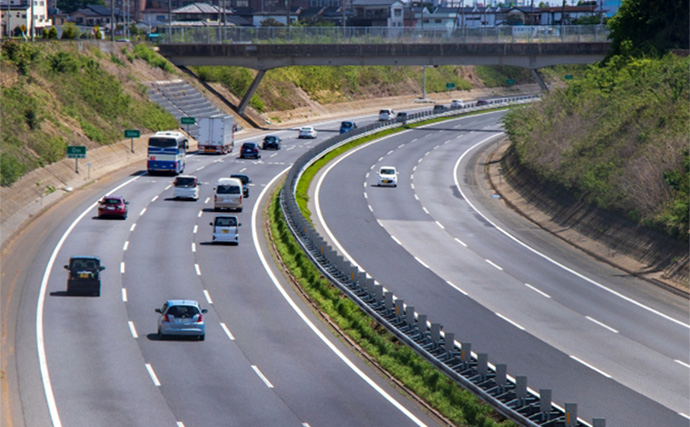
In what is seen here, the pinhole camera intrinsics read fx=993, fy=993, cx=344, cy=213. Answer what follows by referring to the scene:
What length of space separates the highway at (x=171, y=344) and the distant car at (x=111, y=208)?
519 millimetres

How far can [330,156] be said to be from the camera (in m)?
92.5

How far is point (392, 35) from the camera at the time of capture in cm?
11656

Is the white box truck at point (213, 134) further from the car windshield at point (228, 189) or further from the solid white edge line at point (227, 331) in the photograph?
the solid white edge line at point (227, 331)

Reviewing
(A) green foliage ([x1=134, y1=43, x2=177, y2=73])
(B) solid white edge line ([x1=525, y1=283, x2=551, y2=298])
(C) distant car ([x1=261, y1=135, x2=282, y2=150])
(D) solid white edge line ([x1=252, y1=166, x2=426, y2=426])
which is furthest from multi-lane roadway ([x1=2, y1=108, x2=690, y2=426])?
(A) green foliage ([x1=134, y1=43, x2=177, y2=73])

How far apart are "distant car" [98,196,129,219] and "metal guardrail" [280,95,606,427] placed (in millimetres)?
12089

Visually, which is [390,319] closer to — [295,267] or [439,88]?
[295,267]

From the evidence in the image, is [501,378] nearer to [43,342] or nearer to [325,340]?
[325,340]

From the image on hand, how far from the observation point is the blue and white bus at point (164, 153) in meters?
77.9

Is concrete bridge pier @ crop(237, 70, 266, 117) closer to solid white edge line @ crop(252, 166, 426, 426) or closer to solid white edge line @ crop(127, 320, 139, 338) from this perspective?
solid white edge line @ crop(252, 166, 426, 426)

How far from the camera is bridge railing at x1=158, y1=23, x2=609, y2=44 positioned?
373 feet

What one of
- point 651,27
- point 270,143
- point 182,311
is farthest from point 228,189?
point 651,27

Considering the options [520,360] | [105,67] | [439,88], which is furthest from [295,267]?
[439,88]

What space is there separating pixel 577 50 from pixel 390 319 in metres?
80.8

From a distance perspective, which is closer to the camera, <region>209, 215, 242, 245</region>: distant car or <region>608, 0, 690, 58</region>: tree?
<region>209, 215, 242, 245</region>: distant car
